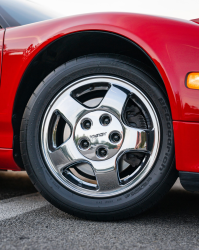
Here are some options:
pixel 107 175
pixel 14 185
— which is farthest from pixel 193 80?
pixel 14 185

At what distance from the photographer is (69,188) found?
4.60 feet

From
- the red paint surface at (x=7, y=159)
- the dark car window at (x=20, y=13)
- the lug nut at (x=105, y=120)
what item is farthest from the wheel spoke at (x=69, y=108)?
the dark car window at (x=20, y=13)

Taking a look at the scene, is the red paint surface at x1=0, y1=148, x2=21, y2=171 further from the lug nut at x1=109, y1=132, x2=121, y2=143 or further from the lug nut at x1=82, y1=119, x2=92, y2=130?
the lug nut at x1=109, y1=132, x2=121, y2=143

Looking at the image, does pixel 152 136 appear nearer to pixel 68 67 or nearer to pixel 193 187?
pixel 193 187

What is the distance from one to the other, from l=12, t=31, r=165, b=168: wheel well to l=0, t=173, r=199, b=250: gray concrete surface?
Answer: 0.32m

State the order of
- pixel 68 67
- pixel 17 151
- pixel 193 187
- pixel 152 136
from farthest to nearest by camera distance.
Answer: pixel 17 151, pixel 68 67, pixel 152 136, pixel 193 187

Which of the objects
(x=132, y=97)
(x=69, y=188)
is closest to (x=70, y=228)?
(x=69, y=188)

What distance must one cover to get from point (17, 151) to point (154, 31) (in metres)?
0.94

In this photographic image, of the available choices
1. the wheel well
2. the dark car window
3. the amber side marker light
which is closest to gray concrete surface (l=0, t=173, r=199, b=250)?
the wheel well

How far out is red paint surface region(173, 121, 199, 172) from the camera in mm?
1212

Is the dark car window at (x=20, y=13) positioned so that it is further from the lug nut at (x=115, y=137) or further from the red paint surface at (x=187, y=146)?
the red paint surface at (x=187, y=146)

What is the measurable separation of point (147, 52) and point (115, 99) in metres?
0.26

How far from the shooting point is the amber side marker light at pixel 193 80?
1.20 m

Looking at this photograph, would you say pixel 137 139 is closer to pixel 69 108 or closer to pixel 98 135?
pixel 98 135
